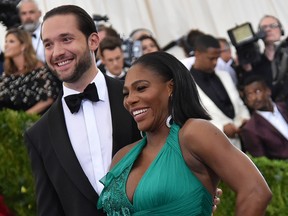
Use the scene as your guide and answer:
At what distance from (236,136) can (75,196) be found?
376 cm

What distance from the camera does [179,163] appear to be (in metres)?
2.92

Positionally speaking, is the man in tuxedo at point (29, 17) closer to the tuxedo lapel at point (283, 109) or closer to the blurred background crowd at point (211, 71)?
the blurred background crowd at point (211, 71)

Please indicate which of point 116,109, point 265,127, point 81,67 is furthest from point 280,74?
point 81,67

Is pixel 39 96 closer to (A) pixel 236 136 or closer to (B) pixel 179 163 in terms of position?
(A) pixel 236 136

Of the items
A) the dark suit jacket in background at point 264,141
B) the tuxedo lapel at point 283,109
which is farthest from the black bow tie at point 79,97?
the tuxedo lapel at point 283,109

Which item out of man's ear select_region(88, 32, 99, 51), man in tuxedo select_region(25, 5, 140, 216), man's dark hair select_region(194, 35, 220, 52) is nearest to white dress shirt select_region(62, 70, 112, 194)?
man in tuxedo select_region(25, 5, 140, 216)

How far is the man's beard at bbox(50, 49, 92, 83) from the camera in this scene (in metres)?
3.63

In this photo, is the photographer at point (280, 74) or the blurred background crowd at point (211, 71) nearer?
the blurred background crowd at point (211, 71)

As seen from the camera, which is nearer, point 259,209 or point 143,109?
point 259,209

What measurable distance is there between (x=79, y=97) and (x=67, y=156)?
26cm

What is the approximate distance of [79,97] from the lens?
364 cm

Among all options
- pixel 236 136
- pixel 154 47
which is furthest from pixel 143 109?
pixel 154 47

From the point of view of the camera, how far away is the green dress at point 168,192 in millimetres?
2871

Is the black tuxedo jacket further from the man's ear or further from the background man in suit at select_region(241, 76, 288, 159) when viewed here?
the background man in suit at select_region(241, 76, 288, 159)
